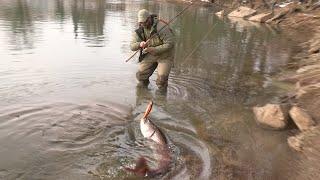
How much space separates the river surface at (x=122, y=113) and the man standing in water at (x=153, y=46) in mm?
553

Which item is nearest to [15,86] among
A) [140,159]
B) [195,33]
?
[140,159]

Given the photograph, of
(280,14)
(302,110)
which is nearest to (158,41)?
(302,110)

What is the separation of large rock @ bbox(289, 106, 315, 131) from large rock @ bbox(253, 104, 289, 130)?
0.16 m

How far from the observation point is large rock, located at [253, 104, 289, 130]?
8.12 meters

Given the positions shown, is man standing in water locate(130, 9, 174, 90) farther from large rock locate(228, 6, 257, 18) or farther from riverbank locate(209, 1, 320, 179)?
large rock locate(228, 6, 257, 18)

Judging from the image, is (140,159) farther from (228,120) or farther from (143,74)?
(143,74)

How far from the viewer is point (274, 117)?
8.24 meters

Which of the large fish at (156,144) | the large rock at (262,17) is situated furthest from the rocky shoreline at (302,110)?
the large rock at (262,17)

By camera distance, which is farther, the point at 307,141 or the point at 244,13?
the point at 244,13

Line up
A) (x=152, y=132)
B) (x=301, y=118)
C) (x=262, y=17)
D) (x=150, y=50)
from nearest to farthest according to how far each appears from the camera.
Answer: (x=152, y=132), (x=301, y=118), (x=150, y=50), (x=262, y=17)

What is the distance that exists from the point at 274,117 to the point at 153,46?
3.46 metres

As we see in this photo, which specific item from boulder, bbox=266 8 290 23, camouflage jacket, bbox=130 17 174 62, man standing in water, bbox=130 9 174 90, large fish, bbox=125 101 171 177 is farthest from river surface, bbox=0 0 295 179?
boulder, bbox=266 8 290 23

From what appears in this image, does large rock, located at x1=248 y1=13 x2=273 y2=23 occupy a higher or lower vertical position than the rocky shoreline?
lower

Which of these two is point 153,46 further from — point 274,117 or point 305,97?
point 305,97
